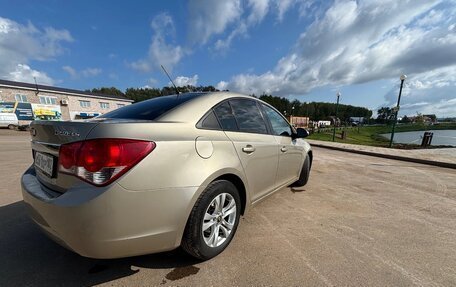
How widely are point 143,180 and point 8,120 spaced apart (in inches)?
1446

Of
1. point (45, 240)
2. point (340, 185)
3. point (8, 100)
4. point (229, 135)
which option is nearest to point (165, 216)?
point (229, 135)

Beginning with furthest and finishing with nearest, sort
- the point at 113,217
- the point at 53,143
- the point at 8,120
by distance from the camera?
1. the point at 8,120
2. the point at 53,143
3. the point at 113,217

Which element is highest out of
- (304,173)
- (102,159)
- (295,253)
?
(102,159)

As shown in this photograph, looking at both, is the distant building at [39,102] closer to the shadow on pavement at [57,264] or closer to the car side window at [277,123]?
the shadow on pavement at [57,264]

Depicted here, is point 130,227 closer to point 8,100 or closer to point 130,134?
point 130,134

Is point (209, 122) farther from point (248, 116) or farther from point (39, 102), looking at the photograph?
point (39, 102)

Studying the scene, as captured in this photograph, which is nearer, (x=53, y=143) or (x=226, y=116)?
(x=53, y=143)

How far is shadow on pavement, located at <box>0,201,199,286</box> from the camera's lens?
191cm

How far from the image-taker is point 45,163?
1.90 meters

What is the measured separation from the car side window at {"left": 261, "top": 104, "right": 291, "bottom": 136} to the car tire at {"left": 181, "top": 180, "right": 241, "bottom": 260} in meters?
1.41

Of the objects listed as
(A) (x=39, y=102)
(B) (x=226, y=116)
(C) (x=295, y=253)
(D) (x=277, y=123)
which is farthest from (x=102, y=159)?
(A) (x=39, y=102)

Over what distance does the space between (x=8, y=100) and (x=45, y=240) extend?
3789 centimetres

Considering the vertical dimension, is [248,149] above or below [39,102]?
below

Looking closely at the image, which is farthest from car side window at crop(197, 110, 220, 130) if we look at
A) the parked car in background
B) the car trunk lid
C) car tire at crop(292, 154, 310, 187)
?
the parked car in background
